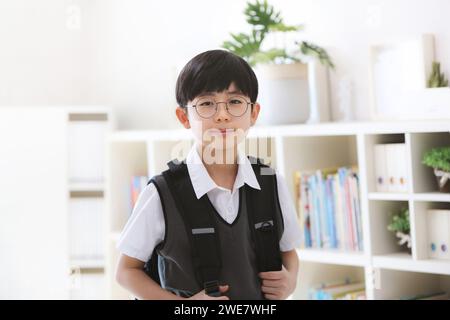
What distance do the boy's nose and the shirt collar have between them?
9cm

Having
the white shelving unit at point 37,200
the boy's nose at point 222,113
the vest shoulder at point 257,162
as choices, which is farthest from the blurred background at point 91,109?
the boy's nose at point 222,113

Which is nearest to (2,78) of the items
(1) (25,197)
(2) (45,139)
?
(2) (45,139)

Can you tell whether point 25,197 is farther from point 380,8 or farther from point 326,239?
point 380,8

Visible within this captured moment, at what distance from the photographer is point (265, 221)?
1158 millimetres

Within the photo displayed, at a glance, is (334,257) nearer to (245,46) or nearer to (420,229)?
(420,229)

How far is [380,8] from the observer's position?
2225 millimetres

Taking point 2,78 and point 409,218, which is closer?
point 409,218

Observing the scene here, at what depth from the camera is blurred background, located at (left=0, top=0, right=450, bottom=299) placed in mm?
2494

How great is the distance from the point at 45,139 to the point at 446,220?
1.63 metres

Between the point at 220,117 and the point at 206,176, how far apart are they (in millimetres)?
106

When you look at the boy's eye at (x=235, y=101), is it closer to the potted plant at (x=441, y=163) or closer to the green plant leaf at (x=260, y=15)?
the potted plant at (x=441, y=163)

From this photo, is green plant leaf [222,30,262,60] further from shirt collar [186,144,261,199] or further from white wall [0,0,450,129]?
shirt collar [186,144,261,199]

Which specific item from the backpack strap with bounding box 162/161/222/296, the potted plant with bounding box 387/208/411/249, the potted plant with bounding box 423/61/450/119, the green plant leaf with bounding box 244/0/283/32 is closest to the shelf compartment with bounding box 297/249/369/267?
the potted plant with bounding box 387/208/411/249
